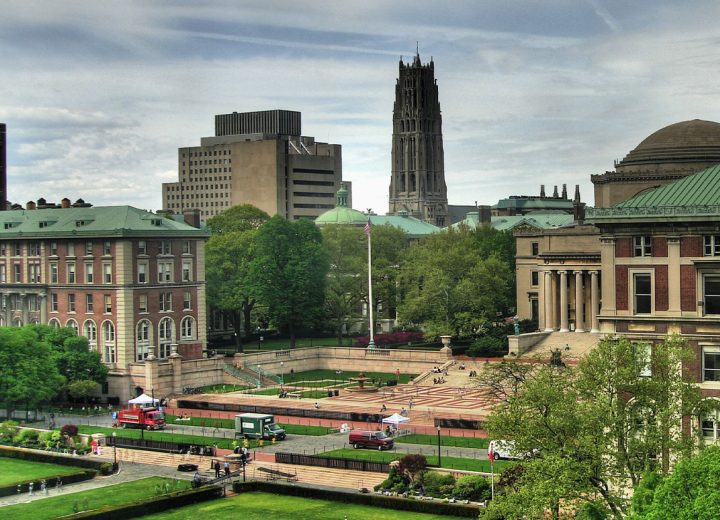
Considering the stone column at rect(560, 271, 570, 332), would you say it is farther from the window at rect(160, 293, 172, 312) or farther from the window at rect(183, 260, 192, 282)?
the window at rect(160, 293, 172, 312)

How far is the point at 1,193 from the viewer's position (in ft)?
556

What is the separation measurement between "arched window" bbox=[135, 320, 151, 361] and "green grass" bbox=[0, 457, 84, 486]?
3312 centimetres

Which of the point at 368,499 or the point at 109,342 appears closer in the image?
the point at 368,499

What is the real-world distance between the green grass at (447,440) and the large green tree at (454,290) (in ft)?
134

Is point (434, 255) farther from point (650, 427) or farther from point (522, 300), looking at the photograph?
point (650, 427)

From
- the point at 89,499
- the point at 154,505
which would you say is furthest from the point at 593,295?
the point at 154,505

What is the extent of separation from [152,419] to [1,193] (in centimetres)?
8832

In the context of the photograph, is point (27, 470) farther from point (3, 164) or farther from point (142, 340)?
point (3, 164)

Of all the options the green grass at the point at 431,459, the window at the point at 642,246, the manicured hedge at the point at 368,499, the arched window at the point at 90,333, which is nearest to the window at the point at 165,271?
the arched window at the point at 90,333

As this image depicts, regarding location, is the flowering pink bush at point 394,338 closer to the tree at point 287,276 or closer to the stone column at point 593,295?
the tree at point 287,276

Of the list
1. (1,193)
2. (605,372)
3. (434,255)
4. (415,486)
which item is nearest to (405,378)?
(434,255)

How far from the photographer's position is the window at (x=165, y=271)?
117m

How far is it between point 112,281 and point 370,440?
43964 millimetres

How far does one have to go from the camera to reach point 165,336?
117562 millimetres
